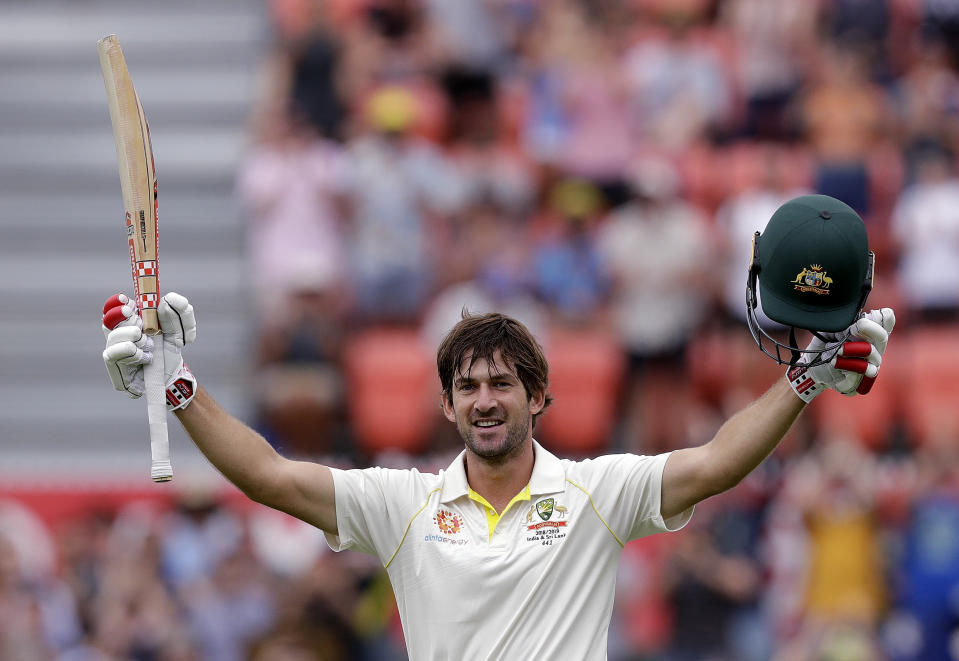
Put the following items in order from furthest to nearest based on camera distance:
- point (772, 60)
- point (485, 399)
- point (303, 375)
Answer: point (772, 60) → point (303, 375) → point (485, 399)

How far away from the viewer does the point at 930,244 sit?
34.1 feet

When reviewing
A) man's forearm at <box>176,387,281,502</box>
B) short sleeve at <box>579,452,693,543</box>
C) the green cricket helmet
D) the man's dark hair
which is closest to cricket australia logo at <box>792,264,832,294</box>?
the green cricket helmet

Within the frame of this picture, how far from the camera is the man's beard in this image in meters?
4.46

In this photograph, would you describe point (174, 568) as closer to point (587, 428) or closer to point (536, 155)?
point (587, 428)

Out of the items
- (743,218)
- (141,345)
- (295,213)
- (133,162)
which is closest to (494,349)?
(141,345)

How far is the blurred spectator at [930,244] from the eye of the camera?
1034 centimetres

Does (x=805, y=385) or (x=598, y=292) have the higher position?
(x=805, y=385)

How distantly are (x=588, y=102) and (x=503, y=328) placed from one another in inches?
269

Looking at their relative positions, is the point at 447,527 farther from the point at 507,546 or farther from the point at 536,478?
the point at 536,478

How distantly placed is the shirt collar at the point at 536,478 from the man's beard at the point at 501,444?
0.33ft

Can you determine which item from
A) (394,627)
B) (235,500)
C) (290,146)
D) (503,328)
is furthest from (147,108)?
(503,328)

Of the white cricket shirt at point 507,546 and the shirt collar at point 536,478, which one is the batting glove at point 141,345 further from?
the shirt collar at point 536,478

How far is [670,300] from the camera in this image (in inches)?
404

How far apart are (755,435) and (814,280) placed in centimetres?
48
